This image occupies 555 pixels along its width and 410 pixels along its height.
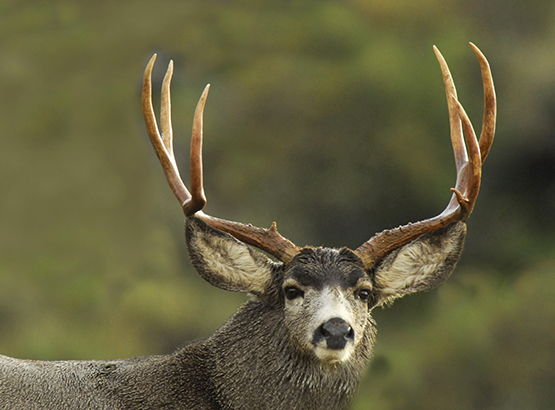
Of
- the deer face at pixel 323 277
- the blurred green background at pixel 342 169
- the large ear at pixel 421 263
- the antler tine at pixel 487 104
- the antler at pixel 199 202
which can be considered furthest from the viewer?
the blurred green background at pixel 342 169

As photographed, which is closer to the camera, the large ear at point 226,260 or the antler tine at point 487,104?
the large ear at point 226,260

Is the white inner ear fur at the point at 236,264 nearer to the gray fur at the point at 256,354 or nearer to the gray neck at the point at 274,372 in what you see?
the gray fur at the point at 256,354

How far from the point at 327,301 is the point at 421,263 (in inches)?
32.5

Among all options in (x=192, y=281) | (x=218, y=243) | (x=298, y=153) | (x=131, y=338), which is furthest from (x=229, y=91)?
(x=218, y=243)

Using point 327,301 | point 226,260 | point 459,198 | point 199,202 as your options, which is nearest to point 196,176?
point 199,202

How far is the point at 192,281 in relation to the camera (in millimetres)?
15070

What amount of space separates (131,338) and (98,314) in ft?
4.51

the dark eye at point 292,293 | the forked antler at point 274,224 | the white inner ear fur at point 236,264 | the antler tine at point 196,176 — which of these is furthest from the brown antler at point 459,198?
the antler tine at point 196,176

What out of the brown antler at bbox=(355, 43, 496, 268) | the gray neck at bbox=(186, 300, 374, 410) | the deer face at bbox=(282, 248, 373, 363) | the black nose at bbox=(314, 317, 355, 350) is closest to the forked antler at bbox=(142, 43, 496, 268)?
the brown antler at bbox=(355, 43, 496, 268)

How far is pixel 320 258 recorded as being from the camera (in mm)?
5035

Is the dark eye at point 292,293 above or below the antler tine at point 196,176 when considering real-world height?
below

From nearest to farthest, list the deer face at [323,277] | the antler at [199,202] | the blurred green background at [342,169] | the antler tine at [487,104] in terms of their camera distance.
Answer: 1. the deer face at [323,277]
2. the antler at [199,202]
3. the antler tine at [487,104]
4. the blurred green background at [342,169]

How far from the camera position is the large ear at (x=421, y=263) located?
5.14 m

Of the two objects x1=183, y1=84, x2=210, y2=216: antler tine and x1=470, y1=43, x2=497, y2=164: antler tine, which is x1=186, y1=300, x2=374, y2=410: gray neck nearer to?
x1=183, y1=84, x2=210, y2=216: antler tine
